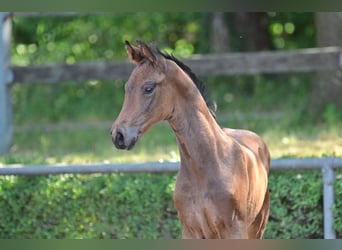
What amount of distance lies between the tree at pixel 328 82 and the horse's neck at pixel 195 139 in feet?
15.2

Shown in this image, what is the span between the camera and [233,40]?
11109 millimetres

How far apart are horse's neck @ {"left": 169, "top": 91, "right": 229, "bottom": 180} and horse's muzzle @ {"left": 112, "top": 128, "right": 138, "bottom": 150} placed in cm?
39

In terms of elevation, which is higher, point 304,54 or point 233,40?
point 304,54

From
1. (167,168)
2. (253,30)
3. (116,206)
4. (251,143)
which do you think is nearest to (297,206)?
(167,168)

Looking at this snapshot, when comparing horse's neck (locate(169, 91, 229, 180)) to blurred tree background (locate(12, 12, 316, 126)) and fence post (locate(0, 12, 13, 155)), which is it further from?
blurred tree background (locate(12, 12, 316, 126))

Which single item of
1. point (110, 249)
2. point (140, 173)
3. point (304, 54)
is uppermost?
point (110, 249)

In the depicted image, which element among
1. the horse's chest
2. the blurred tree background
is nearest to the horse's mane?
the horse's chest

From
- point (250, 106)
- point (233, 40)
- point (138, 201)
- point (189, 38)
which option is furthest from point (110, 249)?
point (189, 38)

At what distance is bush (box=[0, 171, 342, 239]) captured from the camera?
19.8ft

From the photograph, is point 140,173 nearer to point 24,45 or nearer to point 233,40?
point 233,40

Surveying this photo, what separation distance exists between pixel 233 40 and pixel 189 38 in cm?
153

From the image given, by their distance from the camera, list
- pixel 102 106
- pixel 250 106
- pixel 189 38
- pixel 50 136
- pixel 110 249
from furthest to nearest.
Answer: pixel 189 38
pixel 102 106
pixel 250 106
pixel 50 136
pixel 110 249

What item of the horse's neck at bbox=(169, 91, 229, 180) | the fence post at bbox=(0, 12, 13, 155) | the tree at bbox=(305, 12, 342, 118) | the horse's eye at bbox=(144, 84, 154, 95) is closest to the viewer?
the horse's eye at bbox=(144, 84, 154, 95)

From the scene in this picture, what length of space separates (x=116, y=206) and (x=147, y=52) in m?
2.26
